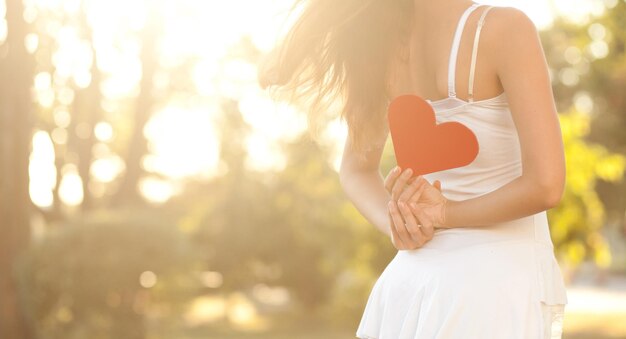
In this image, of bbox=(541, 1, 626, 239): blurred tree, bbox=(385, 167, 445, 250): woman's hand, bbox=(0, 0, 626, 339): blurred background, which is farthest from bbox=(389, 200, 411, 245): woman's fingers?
bbox=(541, 1, 626, 239): blurred tree

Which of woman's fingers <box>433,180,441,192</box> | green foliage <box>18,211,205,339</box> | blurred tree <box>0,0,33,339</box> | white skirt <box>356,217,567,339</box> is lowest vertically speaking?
white skirt <box>356,217,567,339</box>

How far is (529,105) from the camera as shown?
181 centimetres

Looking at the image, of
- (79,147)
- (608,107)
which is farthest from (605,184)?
(79,147)

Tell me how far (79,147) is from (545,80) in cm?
1569

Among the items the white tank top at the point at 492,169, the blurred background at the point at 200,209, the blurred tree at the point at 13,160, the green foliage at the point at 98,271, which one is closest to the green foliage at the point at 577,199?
the blurred background at the point at 200,209

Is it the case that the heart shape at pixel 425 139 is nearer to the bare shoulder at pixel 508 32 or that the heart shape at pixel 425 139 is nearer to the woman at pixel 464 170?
the woman at pixel 464 170

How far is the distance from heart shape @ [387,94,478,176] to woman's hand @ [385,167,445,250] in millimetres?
32

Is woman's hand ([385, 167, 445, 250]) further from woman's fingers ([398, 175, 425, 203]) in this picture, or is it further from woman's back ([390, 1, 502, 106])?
woman's back ([390, 1, 502, 106])

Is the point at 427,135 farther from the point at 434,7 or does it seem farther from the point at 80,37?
the point at 80,37

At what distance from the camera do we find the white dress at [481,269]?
6.10ft

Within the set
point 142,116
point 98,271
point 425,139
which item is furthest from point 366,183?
point 142,116

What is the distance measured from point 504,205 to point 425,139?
9.4 inches

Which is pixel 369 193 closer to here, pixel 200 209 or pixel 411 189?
pixel 411 189

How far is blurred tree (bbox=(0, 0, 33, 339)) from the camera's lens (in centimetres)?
1179
